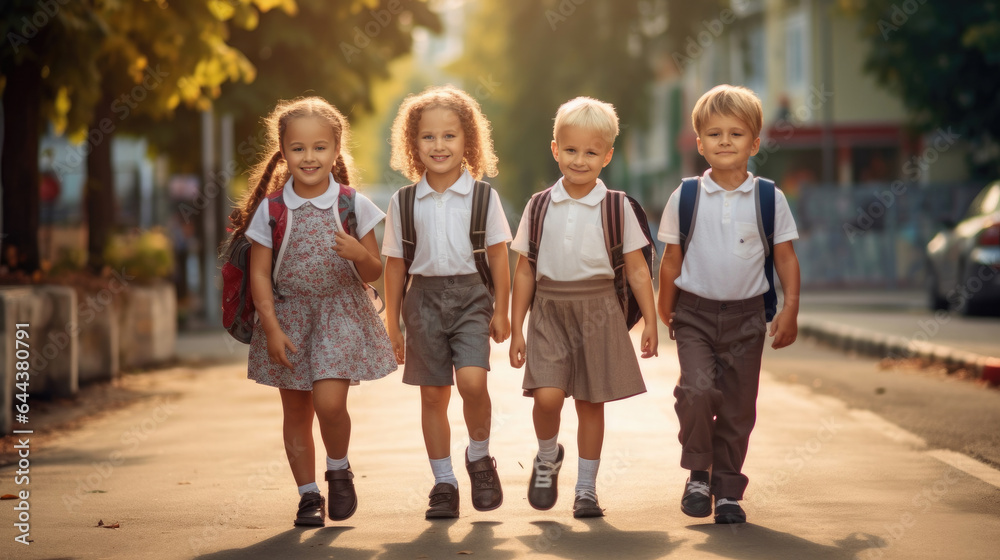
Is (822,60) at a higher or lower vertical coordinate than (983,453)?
→ higher

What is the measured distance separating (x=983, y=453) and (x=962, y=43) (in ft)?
58.7

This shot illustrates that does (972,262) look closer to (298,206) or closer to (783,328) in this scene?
(783,328)

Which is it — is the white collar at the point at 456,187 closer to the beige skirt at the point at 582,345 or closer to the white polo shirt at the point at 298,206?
the white polo shirt at the point at 298,206

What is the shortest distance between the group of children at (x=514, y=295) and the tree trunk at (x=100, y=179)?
34.2 feet

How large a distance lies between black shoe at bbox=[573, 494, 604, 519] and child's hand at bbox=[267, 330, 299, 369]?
1236 mm

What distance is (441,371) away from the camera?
5.72 meters

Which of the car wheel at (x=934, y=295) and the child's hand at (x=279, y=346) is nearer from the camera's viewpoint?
the child's hand at (x=279, y=346)

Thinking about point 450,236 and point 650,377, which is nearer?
point 450,236

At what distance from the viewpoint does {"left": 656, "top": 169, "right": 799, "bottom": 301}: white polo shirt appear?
18.8 feet

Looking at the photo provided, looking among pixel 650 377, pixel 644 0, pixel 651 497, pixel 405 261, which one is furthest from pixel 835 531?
pixel 644 0

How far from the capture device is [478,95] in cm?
4238

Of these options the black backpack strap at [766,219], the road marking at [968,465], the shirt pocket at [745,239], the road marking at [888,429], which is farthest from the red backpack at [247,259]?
the road marking at [888,429]

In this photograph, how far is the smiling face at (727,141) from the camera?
5730mm

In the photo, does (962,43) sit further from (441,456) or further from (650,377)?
(441,456)
